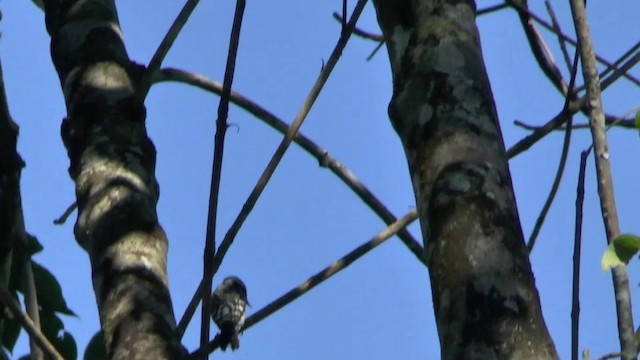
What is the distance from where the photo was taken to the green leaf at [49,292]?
2971 mm

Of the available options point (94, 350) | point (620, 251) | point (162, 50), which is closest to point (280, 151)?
point (620, 251)

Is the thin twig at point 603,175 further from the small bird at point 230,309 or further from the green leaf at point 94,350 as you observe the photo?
the green leaf at point 94,350

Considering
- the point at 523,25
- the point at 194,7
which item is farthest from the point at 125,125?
the point at 523,25

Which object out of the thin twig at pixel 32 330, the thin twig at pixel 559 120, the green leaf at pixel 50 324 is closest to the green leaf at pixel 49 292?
the green leaf at pixel 50 324

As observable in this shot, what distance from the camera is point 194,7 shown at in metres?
2.79

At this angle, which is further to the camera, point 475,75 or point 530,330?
point 475,75

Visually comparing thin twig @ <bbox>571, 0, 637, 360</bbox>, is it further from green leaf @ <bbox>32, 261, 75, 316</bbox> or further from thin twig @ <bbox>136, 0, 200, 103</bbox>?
green leaf @ <bbox>32, 261, 75, 316</bbox>

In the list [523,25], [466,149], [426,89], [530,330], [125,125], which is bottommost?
[530,330]

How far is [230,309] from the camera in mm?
2264

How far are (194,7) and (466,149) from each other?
1.14 m

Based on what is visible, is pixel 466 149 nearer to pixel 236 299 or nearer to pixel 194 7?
pixel 236 299

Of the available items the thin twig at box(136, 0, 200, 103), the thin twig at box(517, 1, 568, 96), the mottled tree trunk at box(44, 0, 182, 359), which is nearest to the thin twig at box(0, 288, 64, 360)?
the mottled tree trunk at box(44, 0, 182, 359)

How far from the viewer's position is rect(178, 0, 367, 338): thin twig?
1.93 metres

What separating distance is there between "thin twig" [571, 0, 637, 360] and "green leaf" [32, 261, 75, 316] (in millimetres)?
1642
